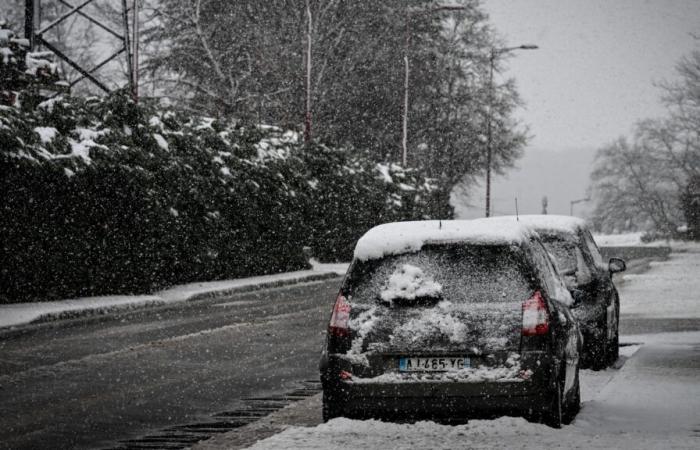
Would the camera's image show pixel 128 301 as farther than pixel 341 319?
Yes

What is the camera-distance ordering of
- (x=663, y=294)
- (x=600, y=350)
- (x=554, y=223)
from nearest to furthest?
1. (x=600, y=350)
2. (x=554, y=223)
3. (x=663, y=294)

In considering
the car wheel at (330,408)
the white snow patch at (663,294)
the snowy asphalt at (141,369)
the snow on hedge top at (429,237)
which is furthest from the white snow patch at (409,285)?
the white snow patch at (663,294)

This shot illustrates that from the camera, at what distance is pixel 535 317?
848cm

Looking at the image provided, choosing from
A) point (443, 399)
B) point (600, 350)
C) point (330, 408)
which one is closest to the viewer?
point (443, 399)

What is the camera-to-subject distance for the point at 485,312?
848cm

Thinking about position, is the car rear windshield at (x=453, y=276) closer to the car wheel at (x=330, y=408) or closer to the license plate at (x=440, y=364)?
the license plate at (x=440, y=364)

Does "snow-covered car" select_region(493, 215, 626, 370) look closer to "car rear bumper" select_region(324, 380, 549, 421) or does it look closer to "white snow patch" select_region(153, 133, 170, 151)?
"car rear bumper" select_region(324, 380, 549, 421)

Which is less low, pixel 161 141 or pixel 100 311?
pixel 161 141

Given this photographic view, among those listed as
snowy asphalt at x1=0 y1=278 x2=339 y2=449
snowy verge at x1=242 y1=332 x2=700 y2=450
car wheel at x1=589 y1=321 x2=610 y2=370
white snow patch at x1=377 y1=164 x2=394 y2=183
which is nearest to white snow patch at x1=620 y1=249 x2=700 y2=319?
snowy asphalt at x1=0 y1=278 x2=339 y2=449

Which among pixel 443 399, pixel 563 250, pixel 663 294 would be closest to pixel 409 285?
pixel 443 399

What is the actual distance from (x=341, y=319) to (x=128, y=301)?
1478 cm

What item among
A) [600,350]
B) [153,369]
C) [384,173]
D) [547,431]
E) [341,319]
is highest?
[384,173]

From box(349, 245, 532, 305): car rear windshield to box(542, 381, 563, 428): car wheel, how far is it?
29.0 inches

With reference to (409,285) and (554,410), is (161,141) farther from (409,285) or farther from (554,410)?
(554,410)
